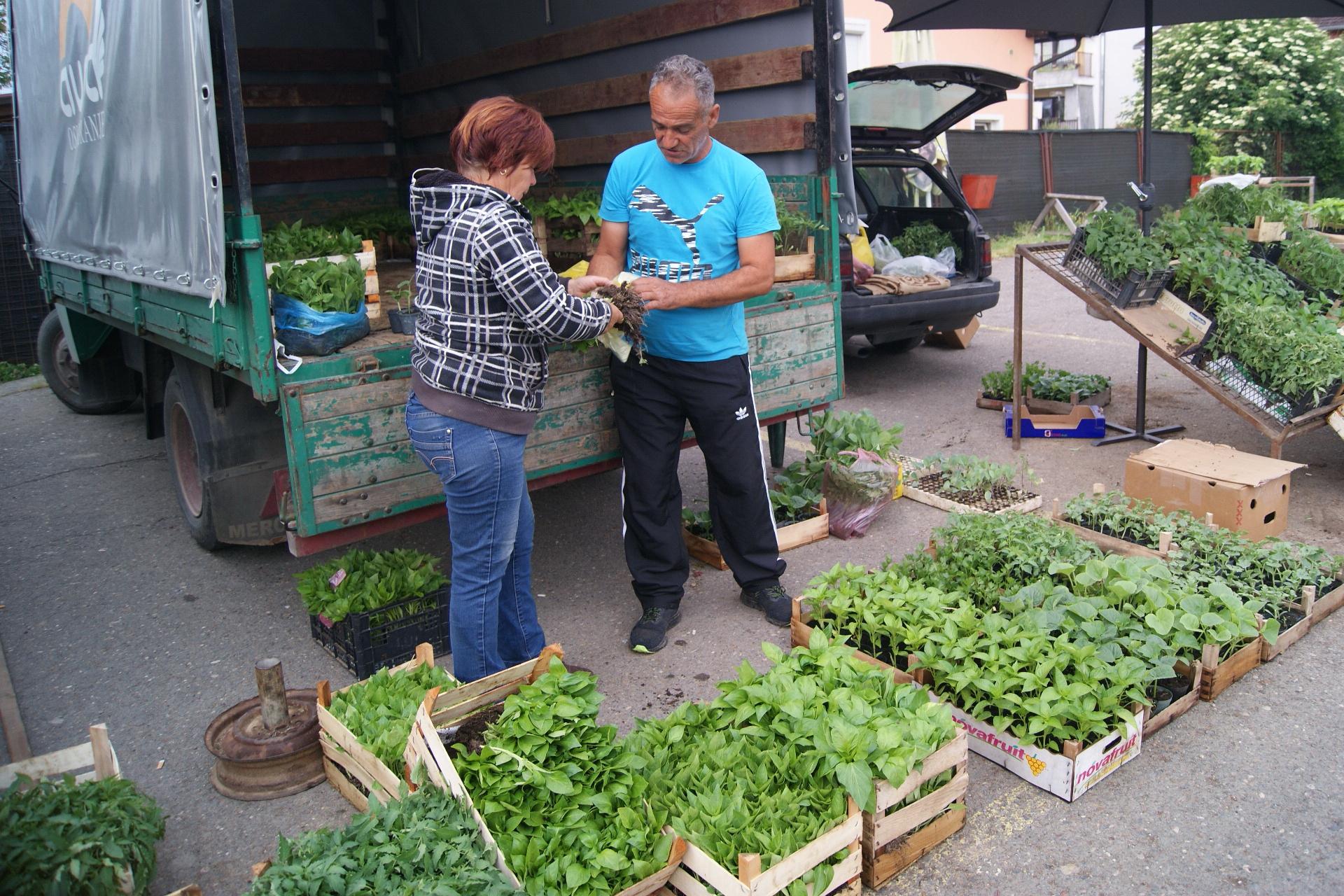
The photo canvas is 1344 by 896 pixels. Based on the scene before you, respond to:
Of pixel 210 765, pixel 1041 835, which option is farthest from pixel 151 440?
pixel 1041 835

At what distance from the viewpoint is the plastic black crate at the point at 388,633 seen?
157 inches

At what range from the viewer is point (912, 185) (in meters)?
9.41

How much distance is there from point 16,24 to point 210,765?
5.01 metres

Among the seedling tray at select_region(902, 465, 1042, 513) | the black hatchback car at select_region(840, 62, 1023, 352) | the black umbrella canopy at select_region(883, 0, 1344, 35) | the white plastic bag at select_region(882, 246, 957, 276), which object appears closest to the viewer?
the seedling tray at select_region(902, 465, 1042, 513)

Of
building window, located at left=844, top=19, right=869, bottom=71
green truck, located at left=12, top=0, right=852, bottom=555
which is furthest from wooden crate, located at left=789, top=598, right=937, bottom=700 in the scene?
building window, located at left=844, top=19, right=869, bottom=71

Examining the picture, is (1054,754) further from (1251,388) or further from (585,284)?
(1251,388)

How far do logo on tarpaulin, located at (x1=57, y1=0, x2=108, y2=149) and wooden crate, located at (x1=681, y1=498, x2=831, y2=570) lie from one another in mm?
3300

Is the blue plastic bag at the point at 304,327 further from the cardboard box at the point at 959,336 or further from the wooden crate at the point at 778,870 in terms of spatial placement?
the cardboard box at the point at 959,336

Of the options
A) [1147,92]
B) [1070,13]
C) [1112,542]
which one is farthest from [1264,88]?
[1112,542]

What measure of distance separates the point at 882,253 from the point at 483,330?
20.2 feet

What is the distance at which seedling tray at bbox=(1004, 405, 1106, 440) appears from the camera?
676 centimetres

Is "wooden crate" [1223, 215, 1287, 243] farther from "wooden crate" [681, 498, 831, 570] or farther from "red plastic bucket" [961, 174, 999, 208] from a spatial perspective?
"red plastic bucket" [961, 174, 999, 208]

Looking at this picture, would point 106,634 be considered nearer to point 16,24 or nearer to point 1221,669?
point 16,24

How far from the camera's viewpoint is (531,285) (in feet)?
10.4
